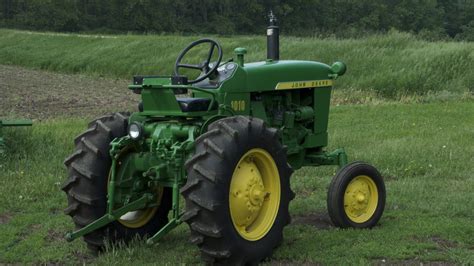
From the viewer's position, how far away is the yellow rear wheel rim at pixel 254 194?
481 centimetres

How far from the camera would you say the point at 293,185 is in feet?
24.7

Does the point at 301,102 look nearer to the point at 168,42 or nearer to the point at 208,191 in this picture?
the point at 208,191

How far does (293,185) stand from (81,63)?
80.1ft

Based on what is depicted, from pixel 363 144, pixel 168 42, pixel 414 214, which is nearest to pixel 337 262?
pixel 414 214

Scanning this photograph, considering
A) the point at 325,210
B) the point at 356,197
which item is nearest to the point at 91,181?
the point at 356,197

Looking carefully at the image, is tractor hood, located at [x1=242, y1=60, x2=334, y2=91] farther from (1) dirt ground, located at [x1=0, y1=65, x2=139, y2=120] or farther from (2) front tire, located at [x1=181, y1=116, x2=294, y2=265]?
(1) dirt ground, located at [x1=0, y1=65, x2=139, y2=120]

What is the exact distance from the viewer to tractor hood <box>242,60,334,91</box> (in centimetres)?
561

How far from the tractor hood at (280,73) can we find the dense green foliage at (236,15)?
2194 inches

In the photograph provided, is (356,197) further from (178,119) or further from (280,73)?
(178,119)

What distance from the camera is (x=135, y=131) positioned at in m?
5.13

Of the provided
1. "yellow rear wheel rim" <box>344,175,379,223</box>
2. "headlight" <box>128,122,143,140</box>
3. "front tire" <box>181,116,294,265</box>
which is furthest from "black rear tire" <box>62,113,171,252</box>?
"yellow rear wheel rim" <box>344,175,379,223</box>

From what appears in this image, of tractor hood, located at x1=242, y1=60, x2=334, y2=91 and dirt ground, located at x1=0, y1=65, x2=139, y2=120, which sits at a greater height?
tractor hood, located at x1=242, y1=60, x2=334, y2=91

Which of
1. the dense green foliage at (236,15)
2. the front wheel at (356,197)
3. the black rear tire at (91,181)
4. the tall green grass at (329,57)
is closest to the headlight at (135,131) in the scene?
the black rear tire at (91,181)

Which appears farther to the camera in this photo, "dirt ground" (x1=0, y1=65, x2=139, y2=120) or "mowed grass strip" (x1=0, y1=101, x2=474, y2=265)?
"dirt ground" (x1=0, y1=65, x2=139, y2=120)
